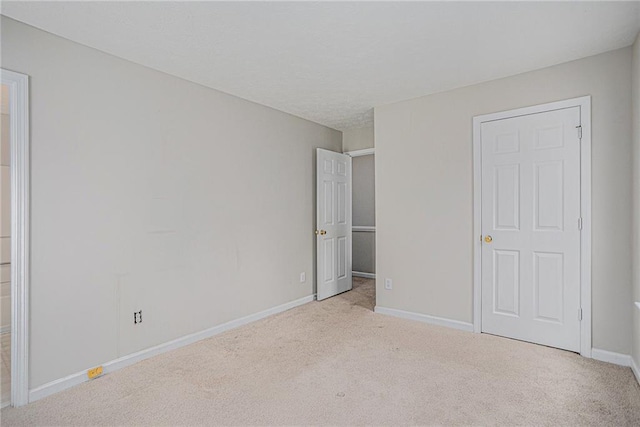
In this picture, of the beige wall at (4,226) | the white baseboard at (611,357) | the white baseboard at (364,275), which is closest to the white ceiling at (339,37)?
the beige wall at (4,226)

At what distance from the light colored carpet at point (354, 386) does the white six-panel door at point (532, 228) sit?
25 cm

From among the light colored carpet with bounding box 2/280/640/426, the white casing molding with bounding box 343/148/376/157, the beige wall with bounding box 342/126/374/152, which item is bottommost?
the light colored carpet with bounding box 2/280/640/426

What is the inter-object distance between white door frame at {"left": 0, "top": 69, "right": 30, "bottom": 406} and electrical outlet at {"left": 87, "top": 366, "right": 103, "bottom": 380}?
36 cm

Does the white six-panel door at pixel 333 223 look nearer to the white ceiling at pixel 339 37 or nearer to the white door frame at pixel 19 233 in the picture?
the white ceiling at pixel 339 37

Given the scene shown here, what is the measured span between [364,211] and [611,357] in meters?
4.29

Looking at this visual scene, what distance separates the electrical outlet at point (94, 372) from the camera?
2.52 m

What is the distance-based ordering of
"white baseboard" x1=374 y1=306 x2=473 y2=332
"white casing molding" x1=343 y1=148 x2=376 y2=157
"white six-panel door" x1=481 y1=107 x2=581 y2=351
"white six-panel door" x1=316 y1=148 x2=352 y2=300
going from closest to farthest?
"white six-panel door" x1=481 y1=107 x2=581 y2=351, "white baseboard" x1=374 y1=306 x2=473 y2=332, "white six-panel door" x1=316 y1=148 x2=352 y2=300, "white casing molding" x1=343 y1=148 x2=376 y2=157

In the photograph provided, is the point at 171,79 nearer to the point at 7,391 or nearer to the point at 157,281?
the point at 157,281

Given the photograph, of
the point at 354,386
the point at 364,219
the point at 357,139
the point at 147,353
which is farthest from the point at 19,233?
the point at 364,219

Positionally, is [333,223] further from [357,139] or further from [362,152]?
[357,139]

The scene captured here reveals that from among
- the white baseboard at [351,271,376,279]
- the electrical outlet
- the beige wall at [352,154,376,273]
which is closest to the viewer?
the electrical outlet

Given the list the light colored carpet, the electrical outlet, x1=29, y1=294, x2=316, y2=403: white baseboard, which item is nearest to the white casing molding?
x1=29, y1=294, x2=316, y2=403: white baseboard

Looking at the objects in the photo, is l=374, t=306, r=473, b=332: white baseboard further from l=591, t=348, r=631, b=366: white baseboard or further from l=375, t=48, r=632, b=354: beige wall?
l=591, t=348, r=631, b=366: white baseboard

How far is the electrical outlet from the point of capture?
2.52 m
